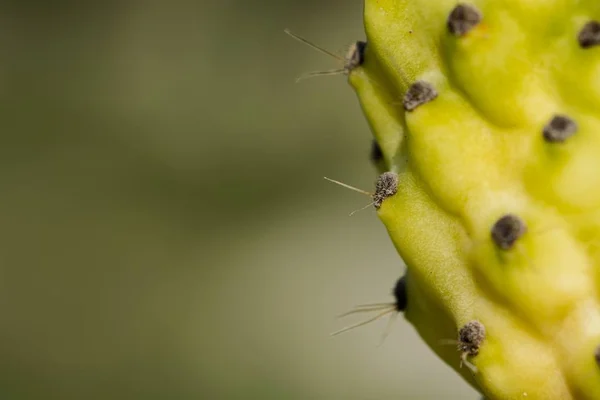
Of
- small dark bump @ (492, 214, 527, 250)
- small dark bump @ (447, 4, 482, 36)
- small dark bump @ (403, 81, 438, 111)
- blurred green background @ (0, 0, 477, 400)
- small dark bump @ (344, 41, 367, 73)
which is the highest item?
blurred green background @ (0, 0, 477, 400)

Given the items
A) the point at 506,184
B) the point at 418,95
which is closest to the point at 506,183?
the point at 506,184

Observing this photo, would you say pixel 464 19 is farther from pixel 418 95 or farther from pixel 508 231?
pixel 508 231

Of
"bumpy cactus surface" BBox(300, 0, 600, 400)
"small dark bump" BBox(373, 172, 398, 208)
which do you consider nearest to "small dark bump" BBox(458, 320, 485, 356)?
"bumpy cactus surface" BBox(300, 0, 600, 400)

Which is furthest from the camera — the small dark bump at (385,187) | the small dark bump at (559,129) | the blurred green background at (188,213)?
the blurred green background at (188,213)

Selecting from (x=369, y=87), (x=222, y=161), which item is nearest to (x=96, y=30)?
(x=222, y=161)

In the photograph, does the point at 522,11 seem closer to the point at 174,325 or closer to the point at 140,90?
the point at 174,325

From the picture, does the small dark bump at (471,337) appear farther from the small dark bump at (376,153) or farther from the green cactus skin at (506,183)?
the small dark bump at (376,153)

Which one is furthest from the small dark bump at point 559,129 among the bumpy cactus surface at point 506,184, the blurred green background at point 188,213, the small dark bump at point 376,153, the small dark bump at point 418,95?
the blurred green background at point 188,213

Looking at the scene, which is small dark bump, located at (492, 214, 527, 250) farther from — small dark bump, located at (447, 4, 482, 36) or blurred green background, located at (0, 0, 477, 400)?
blurred green background, located at (0, 0, 477, 400)
